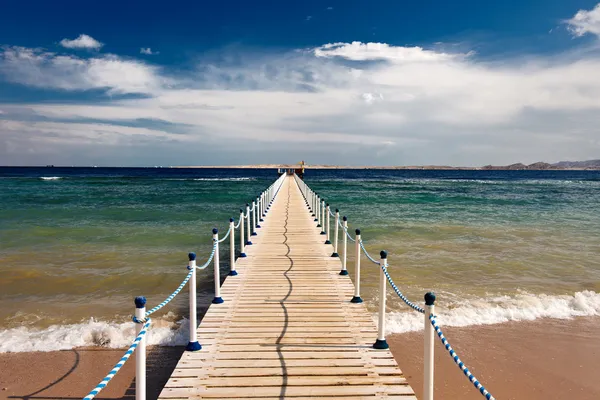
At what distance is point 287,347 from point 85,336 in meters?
4.22

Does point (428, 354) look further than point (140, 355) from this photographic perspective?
Yes

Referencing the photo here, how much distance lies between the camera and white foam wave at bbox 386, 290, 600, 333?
316 inches

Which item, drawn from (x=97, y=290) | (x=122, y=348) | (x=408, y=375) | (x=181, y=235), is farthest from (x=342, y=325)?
(x=181, y=235)

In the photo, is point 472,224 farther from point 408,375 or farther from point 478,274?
point 408,375

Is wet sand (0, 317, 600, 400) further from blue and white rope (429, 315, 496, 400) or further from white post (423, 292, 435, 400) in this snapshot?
blue and white rope (429, 315, 496, 400)

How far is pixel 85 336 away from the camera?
24.1 ft

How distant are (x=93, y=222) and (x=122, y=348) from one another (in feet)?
59.7

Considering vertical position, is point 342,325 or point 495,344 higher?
point 342,325

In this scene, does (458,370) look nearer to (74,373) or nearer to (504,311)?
(504,311)

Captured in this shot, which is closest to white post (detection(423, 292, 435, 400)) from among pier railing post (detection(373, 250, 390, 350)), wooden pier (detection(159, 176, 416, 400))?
wooden pier (detection(159, 176, 416, 400))

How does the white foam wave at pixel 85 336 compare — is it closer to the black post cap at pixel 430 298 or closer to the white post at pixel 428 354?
the white post at pixel 428 354

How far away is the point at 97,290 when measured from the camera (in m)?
10.2

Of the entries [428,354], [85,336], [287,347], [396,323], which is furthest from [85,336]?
[428,354]

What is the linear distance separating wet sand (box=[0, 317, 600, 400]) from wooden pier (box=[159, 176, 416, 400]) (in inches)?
42.2
